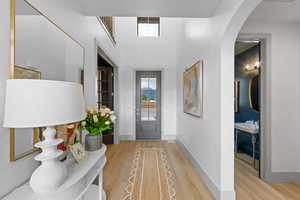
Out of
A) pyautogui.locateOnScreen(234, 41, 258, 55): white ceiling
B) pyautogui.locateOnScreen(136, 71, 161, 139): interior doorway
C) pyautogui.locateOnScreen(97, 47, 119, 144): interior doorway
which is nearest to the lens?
pyautogui.locateOnScreen(234, 41, 258, 55): white ceiling

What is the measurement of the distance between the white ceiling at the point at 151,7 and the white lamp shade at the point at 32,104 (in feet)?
5.19

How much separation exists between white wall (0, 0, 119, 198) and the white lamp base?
0.20 meters

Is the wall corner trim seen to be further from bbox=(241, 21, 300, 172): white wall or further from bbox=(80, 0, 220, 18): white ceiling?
bbox=(80, 0, 220, 18): white ceiling

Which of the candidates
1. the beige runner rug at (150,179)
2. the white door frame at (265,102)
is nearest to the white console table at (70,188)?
the beige runner rug at (150,179)

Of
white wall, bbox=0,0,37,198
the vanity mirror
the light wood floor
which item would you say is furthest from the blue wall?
white wall, bbox=0,0,37,198

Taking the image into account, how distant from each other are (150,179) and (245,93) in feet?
9.63

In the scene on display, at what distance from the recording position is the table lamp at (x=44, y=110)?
2.47 feet

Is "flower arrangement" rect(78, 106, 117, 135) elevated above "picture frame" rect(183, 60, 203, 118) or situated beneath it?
situated beneath

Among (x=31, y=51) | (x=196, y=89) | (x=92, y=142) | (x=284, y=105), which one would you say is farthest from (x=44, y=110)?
(x=284, y=105)

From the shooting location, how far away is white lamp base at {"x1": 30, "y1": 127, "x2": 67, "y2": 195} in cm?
89

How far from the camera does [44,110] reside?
774mm

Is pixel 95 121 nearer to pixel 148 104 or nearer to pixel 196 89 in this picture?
pixel 196 89

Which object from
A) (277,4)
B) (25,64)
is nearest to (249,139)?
(277,4)

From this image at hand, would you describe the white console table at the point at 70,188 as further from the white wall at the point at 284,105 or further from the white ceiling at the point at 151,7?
the white wall at the point at 284,105
